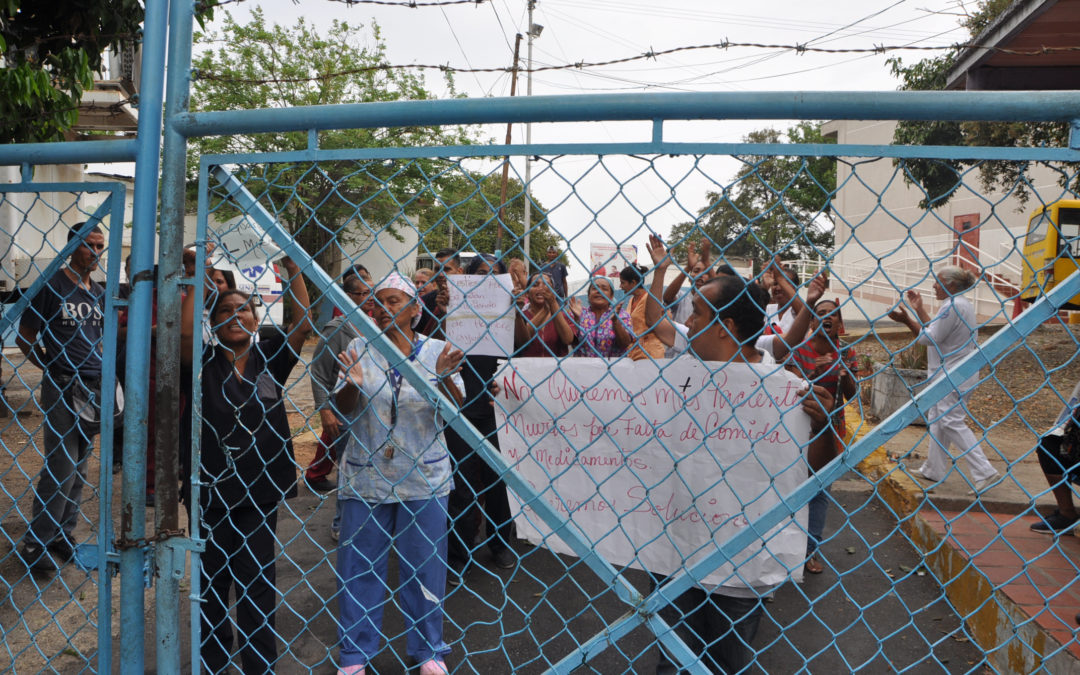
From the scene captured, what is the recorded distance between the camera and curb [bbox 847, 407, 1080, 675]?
2.77m

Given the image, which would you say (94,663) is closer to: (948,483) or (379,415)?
(379,415)

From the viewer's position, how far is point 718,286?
2268 millimetres

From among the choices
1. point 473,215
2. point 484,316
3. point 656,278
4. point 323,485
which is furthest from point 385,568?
point 473,215

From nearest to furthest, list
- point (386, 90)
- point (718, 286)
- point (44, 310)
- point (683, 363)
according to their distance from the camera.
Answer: point (683, 363) < point (718, 286) < point (44, 310) < point (386, 90)

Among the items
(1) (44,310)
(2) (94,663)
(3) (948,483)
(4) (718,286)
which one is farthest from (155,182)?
(3) (948,483)

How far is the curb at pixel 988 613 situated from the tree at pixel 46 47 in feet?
17.3

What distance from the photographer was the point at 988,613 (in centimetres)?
356

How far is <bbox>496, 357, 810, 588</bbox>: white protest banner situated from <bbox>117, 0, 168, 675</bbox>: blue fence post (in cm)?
91

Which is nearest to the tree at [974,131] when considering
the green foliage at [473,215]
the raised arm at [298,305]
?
the green foliage at [473,215]

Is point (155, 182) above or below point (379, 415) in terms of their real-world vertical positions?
above

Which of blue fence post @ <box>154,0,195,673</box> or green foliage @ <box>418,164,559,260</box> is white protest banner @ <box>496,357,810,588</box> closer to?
green foliage @ <box>418,164,559,260</box>

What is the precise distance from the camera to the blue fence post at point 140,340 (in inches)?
73.4

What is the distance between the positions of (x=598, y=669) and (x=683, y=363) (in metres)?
2.20

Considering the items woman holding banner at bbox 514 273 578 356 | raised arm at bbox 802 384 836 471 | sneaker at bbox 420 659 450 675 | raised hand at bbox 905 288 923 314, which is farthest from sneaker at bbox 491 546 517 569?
raised hand at bbox 905 288 923 314
